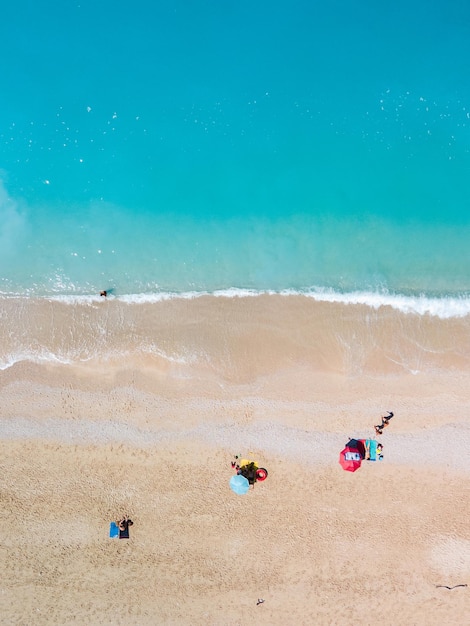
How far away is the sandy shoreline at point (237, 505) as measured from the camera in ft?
39.9

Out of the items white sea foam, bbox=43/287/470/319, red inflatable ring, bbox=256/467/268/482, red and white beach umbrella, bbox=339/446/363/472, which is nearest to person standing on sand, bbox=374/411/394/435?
red and white beach umbrella, bbox=339/446/363/472

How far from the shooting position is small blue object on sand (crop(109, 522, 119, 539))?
12234 mm

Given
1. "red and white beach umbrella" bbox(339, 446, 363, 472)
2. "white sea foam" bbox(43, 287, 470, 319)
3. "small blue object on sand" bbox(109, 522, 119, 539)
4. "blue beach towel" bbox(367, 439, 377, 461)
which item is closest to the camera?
"red and white beach umbrella" bbox(339, 446, 363, 472)

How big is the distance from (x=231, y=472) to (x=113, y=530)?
152 inches

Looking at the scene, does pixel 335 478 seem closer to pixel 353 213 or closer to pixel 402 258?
pixel 402 258

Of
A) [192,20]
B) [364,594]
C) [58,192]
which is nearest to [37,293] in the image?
[58,192]

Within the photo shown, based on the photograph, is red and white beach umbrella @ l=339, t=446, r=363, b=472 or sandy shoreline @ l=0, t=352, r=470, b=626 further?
sandy shoreline @ l=0, t=352, r=470, b=626

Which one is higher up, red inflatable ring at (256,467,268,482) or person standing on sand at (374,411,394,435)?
person standing on sand at (374,411,394,435)

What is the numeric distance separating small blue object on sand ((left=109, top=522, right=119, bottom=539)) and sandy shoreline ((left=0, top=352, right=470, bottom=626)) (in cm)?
22

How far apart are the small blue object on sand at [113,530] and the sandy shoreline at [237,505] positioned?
0.22 metres

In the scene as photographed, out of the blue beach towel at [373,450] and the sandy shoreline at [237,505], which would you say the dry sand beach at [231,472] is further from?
the blue beach towel at [373,450]

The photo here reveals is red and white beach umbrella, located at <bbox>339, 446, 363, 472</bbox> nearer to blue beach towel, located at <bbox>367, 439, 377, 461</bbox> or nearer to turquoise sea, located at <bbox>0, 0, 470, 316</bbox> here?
blue beach towel, located at <bbox>367, 439, 377, 461</bbox>

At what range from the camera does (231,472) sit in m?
12.4

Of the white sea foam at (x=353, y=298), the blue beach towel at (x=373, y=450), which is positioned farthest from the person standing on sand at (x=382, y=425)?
the white sea foam at (x=353, y=298)
